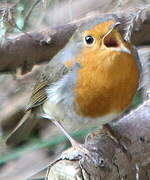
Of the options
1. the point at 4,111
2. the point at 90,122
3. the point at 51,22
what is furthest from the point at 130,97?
the point at 4,111

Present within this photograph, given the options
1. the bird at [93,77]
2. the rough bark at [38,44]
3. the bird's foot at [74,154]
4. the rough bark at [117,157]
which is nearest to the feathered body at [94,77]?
the bird at [93,77]

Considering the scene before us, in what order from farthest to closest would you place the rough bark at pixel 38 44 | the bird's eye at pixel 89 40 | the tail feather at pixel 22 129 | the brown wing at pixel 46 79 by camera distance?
the rough bark at pixel 38 44 → the tail feather at pixel 22 129 → the brown wing at pixel 46 79 → the bird's eye at pixel 89 40

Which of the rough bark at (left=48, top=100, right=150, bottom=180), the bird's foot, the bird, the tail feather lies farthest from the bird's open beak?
the tail feather

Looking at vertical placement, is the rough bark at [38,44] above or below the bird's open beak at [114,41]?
below

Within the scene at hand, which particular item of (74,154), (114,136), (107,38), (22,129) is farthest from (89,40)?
(22,129)

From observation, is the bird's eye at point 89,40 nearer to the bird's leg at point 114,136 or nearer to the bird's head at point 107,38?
the bird's head at point 107,38

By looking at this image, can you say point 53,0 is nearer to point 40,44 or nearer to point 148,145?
point 40,44

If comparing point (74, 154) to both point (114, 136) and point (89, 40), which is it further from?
point (89, 40)
